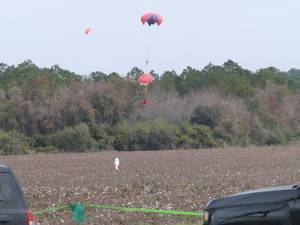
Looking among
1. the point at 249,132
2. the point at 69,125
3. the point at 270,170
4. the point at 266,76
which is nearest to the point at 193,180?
the point at 270,170

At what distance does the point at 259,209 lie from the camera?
8742 millimetres

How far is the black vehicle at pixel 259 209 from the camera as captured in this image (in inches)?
335

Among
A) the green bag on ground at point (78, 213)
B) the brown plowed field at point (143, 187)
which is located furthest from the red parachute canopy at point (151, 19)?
the green bag on ground at point (78, 213)

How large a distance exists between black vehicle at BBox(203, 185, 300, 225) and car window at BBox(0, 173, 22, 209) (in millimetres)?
2173

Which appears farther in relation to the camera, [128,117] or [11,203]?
[128,117]

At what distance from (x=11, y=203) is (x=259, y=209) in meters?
2.81

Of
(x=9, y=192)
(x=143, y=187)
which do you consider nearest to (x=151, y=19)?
(x=143, y=187)

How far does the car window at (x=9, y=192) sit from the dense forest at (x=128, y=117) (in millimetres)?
59757

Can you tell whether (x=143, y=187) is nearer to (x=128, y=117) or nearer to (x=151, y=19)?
(x=151, y=19)

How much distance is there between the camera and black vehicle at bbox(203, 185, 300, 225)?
852cm

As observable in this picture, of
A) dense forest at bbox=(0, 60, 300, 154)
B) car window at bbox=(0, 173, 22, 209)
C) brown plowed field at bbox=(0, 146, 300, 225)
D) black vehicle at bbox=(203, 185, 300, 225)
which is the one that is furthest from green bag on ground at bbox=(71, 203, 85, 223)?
dense forest at bbox=(0, 60, 300, 154)

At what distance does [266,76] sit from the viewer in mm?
116438

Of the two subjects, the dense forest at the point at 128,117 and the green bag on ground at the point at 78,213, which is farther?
the dense forest at the point at 128,117

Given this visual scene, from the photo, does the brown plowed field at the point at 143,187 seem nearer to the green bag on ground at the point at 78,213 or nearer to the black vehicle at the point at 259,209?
the green bag on ground at the point at 78,213
